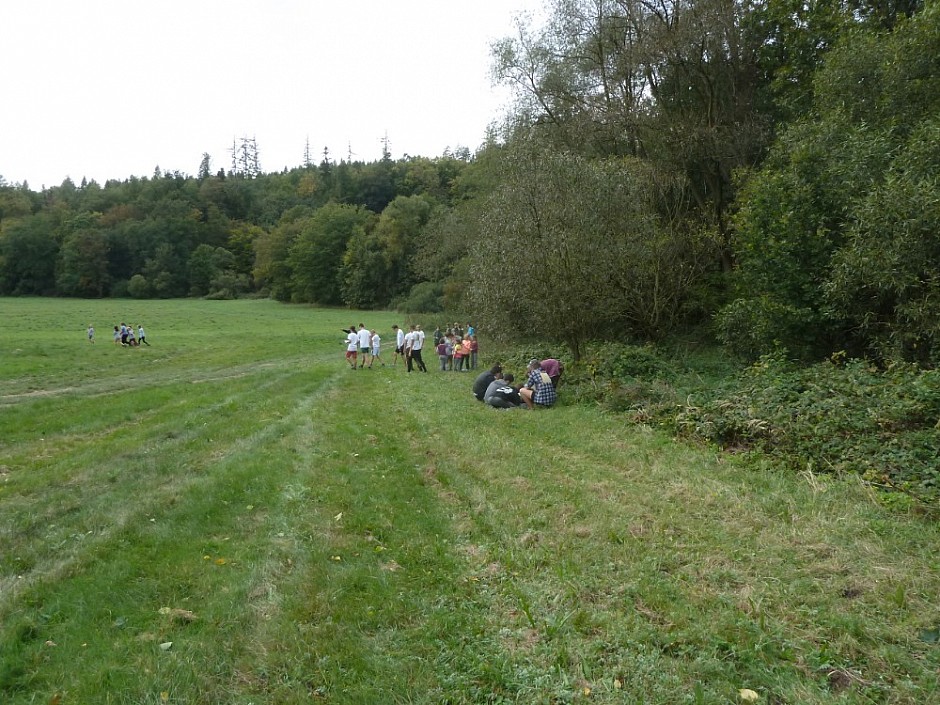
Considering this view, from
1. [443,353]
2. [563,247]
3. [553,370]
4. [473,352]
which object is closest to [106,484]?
[553,370]

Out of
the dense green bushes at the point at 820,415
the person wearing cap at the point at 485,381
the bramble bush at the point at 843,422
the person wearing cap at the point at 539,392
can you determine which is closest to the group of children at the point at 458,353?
the person wearing cap at the point at 485,381

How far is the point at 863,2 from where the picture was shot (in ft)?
59.2

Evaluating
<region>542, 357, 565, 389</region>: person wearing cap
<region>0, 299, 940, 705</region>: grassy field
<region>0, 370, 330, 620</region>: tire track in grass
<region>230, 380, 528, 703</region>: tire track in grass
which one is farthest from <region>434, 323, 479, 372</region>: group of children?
<region>230, 380, 528, 703</region>: tire track in grass

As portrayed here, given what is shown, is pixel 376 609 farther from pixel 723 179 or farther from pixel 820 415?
pixel 723 179

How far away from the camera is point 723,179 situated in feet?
73.2

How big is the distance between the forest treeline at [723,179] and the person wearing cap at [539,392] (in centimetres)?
309

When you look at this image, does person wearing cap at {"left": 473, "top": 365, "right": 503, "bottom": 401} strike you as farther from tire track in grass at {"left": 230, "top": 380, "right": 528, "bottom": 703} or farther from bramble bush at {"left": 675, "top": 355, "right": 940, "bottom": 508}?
tire track in grass at {"left": 230, "top": 380, "right": 528, "bottom": 703}

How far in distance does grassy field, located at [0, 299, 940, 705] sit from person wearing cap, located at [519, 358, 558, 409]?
2.90 metres

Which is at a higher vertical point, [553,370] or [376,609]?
[553,370]

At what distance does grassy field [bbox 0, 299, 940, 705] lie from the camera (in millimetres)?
3646

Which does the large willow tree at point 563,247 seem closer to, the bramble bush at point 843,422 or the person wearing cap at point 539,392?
the person wearing cap at point 539,392

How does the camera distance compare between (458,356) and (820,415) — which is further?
(458,356)

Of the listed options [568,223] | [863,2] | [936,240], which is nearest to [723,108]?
[863,2]

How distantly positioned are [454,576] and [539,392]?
330 inches
